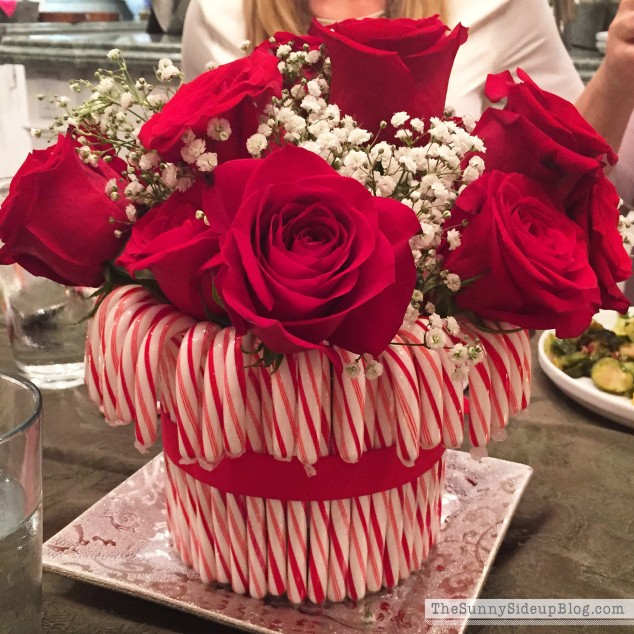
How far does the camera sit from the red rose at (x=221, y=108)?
50cm

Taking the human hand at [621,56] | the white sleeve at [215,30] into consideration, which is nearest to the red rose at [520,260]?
the human hand at [621,56]

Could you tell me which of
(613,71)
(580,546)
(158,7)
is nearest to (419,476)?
(580,546)

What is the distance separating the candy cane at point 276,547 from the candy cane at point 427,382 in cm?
14

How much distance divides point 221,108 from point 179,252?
0.35 ft

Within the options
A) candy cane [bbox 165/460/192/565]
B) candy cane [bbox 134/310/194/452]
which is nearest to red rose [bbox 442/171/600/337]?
candy cane [bbox 134/310/194/452]

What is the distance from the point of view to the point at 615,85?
131cm

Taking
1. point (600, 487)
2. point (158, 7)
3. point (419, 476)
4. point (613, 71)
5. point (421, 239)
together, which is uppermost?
point (421, 239)

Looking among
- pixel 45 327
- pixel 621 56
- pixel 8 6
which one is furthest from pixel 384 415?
pixel 8 6

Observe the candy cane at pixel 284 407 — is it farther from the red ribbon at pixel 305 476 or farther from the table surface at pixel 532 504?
the table surface at pixel 532 504

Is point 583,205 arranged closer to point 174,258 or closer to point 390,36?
point 390,36

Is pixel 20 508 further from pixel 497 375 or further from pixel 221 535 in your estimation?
pixel 497 375

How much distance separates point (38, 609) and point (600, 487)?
0.58 m

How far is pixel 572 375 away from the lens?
0.97 meters

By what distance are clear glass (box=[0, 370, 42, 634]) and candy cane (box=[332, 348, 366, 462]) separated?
21cm
